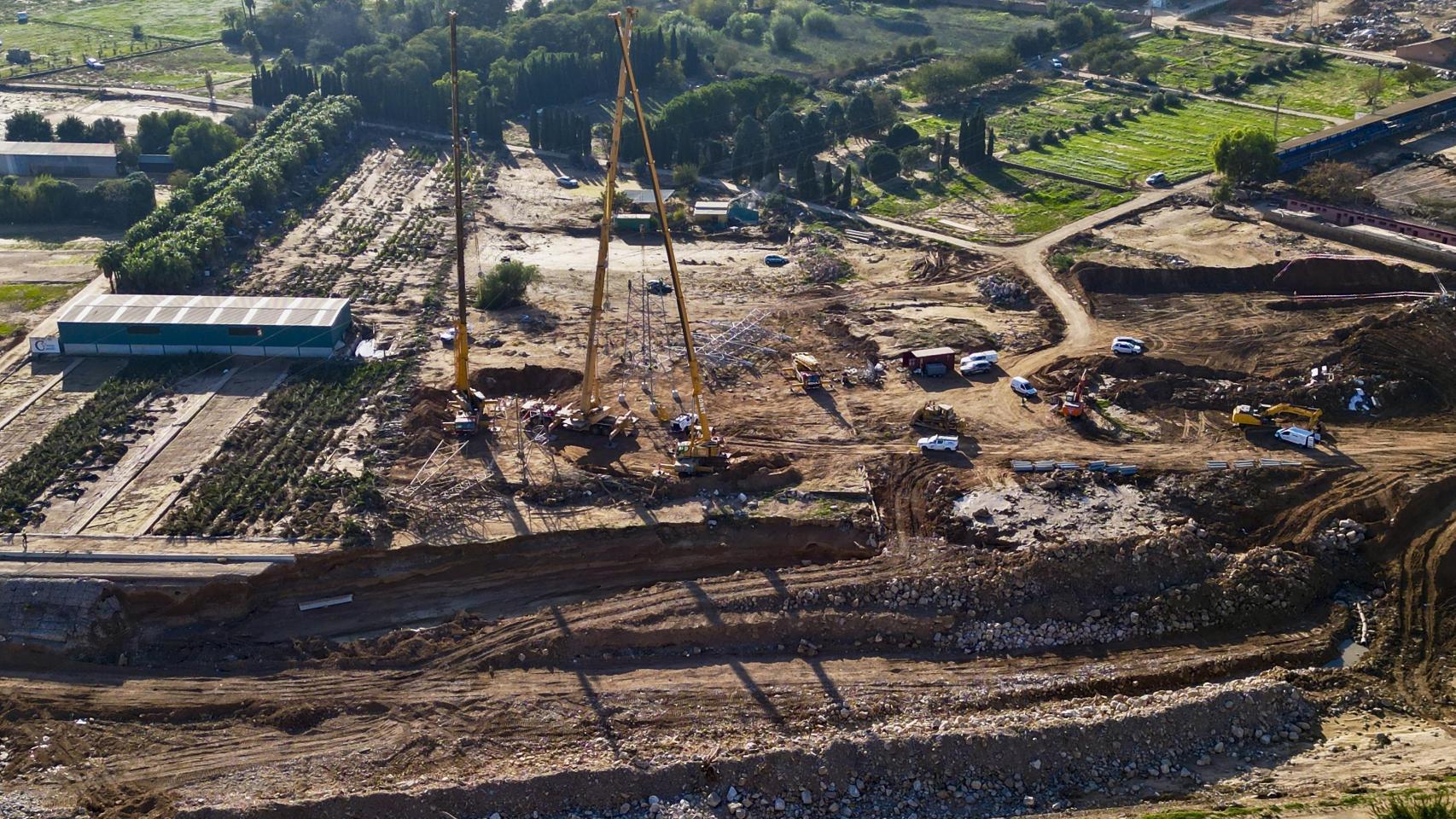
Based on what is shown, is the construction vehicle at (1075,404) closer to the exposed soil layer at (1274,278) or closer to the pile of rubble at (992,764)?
the exposed soil layer at (1274,278)

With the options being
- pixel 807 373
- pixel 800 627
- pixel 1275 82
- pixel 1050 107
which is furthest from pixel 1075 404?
pixel 1275 82

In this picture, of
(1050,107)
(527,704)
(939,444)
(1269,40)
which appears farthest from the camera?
(1269,40)

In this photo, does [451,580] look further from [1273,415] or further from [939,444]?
[1273,415]

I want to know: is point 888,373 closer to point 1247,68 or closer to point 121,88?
point 1247,68

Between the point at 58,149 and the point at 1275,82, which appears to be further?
the point at 1275,82

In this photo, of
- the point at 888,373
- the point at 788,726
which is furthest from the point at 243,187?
the point at 788,726

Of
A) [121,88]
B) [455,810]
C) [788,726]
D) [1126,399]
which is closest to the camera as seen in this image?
[455,810]

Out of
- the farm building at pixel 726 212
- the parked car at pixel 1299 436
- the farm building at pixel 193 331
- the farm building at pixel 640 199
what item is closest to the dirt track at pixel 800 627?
the parked car at pixel 1299 436
